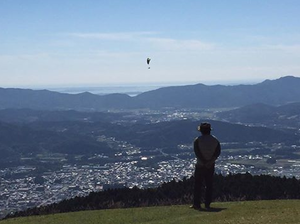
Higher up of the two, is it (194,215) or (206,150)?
(206,150)

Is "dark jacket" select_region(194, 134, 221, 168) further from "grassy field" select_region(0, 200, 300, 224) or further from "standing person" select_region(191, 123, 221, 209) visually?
"grassy field" select_region(0, 200, 300, 224)

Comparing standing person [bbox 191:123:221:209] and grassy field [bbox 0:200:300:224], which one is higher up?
standing person [bbox 191:123:221:209]

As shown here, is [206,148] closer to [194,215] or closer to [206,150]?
[206,150]

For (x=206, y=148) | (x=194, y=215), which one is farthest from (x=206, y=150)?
(x=194, y=215)

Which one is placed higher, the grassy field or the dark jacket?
the dark jacket

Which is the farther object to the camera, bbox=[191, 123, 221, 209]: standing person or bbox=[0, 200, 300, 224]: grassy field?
bbox=[191, 123, 221, 209]: standing person

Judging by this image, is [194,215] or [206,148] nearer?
[206,148]

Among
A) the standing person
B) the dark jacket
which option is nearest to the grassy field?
the standing person

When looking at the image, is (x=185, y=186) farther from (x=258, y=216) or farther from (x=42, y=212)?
(x=258, y=216)
